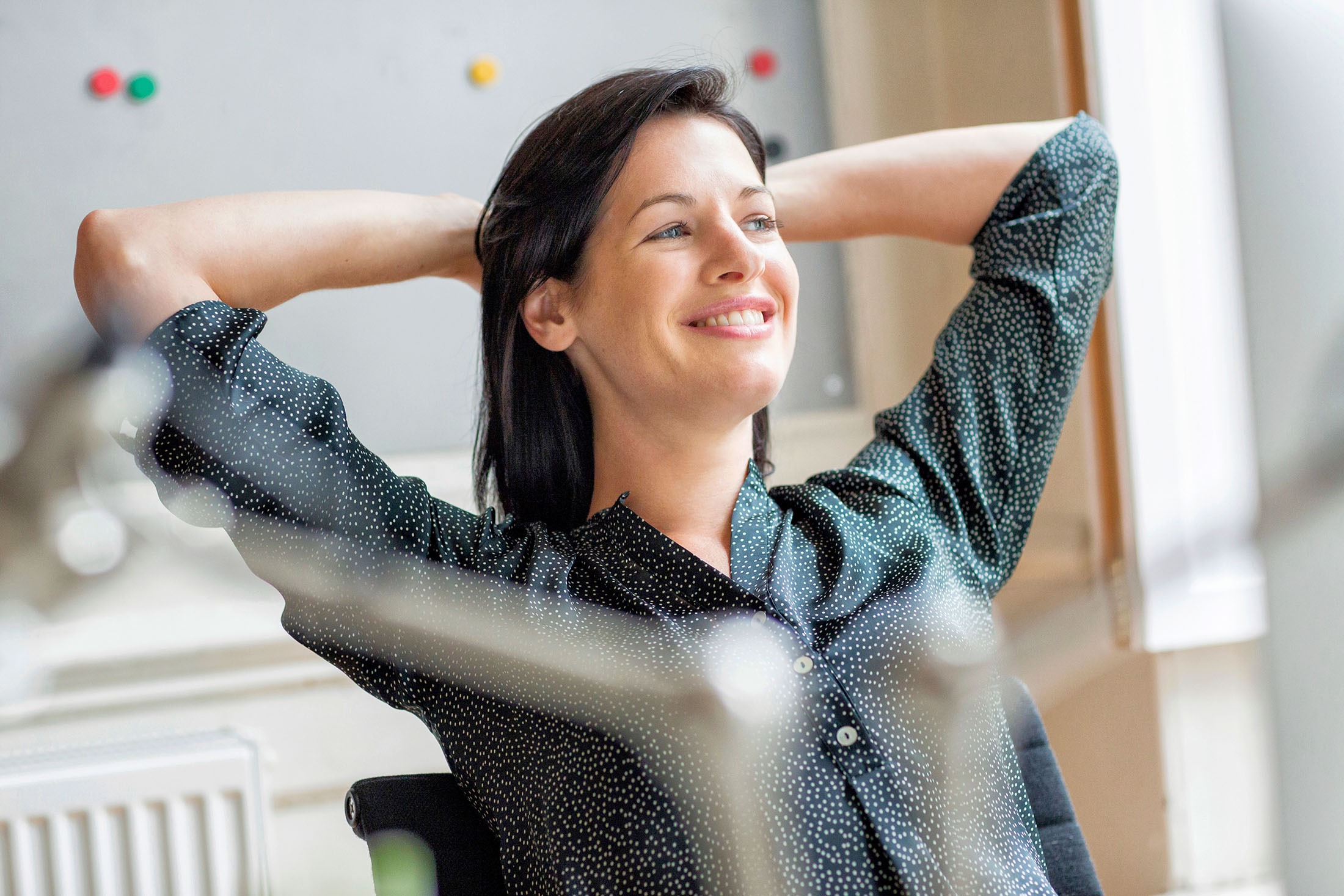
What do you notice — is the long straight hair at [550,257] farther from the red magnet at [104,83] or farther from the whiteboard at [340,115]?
the red magnet at [104,83]

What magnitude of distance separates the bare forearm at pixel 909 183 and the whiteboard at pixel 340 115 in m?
0.26

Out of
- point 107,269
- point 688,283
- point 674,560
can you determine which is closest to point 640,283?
point 688,283

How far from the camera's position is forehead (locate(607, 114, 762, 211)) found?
65cm

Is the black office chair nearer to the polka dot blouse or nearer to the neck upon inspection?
the polka dot blouse

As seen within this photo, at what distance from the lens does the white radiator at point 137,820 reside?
0.88 metres

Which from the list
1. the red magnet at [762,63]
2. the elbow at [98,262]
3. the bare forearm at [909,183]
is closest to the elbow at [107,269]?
the elbow at [98,262]

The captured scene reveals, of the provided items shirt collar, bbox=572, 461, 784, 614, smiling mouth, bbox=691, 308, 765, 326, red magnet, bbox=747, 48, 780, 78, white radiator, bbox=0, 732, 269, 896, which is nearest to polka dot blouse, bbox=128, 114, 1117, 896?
shirt collar, bbox=572, 461, 784, 614

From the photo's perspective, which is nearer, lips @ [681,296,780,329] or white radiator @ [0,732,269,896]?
lips @ [681,296,780,329]

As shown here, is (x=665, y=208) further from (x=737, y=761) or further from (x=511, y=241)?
(x=737, y=761)

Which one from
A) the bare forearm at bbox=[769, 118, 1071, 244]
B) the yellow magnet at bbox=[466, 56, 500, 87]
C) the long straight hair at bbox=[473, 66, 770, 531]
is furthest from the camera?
the yellow magnet at bbox=[466, 56, 500, 87]

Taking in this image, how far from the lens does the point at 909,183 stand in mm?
784

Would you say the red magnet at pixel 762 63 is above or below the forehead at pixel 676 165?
above

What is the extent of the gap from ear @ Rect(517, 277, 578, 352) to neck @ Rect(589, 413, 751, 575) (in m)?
0.06

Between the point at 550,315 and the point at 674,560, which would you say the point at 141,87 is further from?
the point at 674,560
